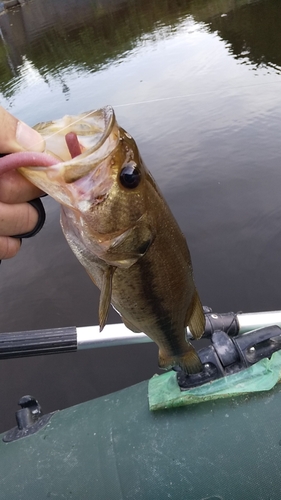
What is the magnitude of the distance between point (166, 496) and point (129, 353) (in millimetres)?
3569

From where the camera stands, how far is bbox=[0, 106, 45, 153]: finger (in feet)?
3.87

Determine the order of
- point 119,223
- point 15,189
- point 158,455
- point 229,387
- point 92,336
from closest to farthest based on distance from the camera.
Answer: point 15,189
point 119,223
point 158,455
point 229,387
point 92,336

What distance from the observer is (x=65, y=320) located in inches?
239

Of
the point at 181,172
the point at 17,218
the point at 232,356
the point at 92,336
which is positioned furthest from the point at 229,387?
the point at 181,172

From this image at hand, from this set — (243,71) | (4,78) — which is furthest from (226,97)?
(4,78)

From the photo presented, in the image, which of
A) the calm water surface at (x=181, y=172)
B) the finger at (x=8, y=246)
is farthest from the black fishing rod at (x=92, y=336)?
the calm water surface at (x=181, y=172)

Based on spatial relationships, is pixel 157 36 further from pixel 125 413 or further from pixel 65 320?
pixel 125 413

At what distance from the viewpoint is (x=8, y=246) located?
149 centimetres

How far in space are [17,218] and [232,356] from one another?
1.40 meters

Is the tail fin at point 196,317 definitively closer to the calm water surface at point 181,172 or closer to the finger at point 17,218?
the finger at point 17,218

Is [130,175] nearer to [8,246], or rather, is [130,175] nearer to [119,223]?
[119,223]

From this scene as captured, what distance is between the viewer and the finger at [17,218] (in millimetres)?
1373

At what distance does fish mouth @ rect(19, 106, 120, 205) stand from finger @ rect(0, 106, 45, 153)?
6cm

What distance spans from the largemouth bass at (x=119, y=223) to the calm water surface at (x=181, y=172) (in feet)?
11.7
